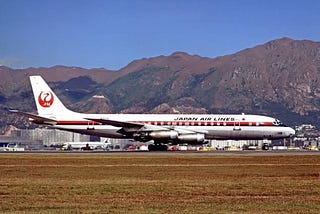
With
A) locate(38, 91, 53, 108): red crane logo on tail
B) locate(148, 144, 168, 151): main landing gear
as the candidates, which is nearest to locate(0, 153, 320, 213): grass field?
locate(148, 144, 168, 151): main landing gear

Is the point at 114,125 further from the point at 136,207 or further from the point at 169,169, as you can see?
the point at 136,207

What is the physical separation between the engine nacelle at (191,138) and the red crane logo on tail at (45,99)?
18463mm

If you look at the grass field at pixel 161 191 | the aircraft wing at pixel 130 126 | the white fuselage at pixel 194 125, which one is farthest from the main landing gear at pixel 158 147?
the grass field at pixel 161 191

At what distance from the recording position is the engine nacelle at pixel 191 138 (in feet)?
289

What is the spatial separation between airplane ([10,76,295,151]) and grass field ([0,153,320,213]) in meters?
42.3

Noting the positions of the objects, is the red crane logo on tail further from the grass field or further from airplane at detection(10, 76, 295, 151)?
the grass field

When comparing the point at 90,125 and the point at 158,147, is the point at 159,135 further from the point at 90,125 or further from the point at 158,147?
the point at 90,125

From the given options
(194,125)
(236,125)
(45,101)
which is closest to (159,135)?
(194,125)

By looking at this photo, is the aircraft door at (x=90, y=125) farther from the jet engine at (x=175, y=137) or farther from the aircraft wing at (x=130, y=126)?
the jet engine at (x=175, y=137)

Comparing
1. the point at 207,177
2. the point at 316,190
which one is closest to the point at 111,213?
the point at 316,190

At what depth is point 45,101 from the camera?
97062 millimetres

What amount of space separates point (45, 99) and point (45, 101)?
316 mm

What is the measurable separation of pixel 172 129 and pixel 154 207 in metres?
63.7

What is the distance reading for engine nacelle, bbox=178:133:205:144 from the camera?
8812 cm
